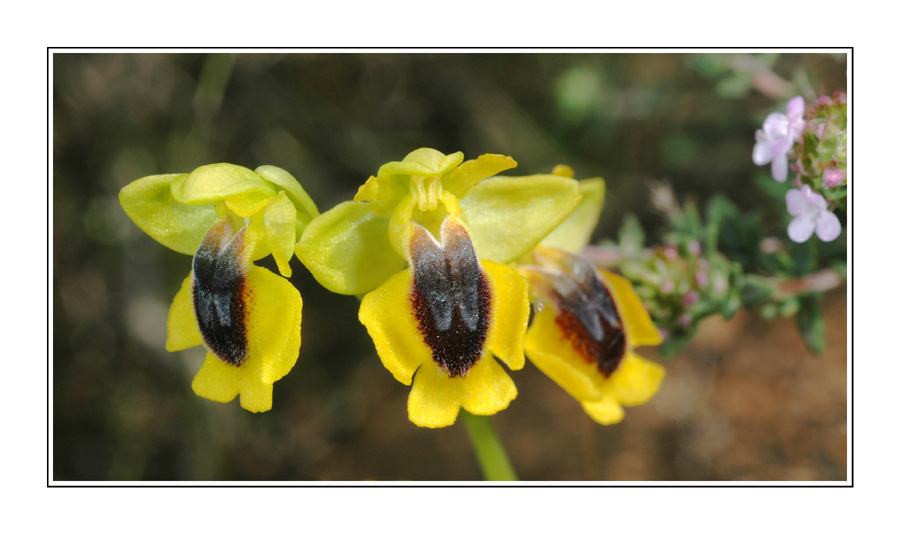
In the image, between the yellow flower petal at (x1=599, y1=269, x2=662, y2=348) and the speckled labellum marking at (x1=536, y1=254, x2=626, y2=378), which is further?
the yellow flower petal at (x1=599, y1=269, x2=662, y2=348)

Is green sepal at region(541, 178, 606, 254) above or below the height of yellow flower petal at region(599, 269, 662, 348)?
above

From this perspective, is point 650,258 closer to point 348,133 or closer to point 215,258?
point 215,258

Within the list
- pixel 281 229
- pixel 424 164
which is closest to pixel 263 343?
pixel 281 229

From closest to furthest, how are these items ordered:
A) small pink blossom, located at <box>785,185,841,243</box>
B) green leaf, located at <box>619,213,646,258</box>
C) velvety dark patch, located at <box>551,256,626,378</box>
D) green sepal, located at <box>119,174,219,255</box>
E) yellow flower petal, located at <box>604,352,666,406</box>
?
1. green sepal, located at <box>119,174,219,255</box>
2. small pink blossom, located at <box>785,185,841,243</box>
3. velvety dark patch, located at <box>551,256,626,378</box>
4. yellow flower petal, located at <box>604,352,666,406</box>
5. green leaf, located at <box>619,213,646,258</box>

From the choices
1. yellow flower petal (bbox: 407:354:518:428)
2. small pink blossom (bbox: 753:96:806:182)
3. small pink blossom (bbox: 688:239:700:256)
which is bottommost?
yellow flower petal (bbox: 407:354:518:428)

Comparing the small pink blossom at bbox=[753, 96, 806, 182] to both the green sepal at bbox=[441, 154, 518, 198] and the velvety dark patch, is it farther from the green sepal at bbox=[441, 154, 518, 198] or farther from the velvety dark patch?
the green sepal at bbox=[441, 154, 518, 198]

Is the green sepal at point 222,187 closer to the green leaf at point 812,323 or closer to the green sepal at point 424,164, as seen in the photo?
the green sepal at point 424,164

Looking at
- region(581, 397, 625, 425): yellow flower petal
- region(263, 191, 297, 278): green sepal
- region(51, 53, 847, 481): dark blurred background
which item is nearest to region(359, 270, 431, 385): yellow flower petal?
region(263, 191, 297, 278): green sepal

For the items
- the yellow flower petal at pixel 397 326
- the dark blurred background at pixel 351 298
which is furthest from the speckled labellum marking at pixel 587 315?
the dark blurred background at pixel 351 298
